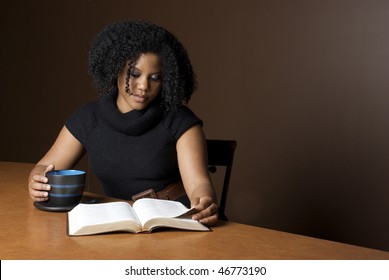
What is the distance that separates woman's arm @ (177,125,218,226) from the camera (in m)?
1.66

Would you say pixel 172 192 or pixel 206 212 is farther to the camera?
pixel 172 192

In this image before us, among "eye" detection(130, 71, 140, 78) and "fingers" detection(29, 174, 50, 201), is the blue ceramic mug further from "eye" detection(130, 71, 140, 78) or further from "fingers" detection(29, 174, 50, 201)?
"eye" detection(130, 71, 140, 78)

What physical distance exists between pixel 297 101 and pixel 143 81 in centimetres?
178

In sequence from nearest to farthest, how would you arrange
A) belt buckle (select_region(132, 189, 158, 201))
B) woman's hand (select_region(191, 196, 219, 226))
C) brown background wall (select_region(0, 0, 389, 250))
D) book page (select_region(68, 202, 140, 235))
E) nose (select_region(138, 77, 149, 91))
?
book page (select_region(68, 202, 140, 235)) < woman's hand (select_region(191, 196, 219, 226)) < belt buckle (select_region(132, 189, 158, 201)) < nose (select_region(138, 77, 149, 91)) < brown background wall (select_region(0, 0, 389, 250))

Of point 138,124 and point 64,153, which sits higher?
point 138,124

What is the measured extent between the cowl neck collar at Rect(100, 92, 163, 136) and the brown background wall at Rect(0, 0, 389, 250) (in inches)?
63.4

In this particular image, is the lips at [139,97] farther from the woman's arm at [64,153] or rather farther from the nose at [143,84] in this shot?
the woman's arm at [64,153]

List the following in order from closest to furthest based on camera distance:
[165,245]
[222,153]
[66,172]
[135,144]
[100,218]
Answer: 1. [165,245]
2. [100,218]
3. [66,172]
4. [135,144]
5. [222,153]

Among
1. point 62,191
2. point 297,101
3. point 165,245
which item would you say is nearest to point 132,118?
point 62,191

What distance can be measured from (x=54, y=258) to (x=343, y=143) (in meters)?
2.43

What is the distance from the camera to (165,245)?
3.70 feet

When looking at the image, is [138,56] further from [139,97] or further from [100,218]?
[100,218]

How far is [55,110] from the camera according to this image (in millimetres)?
4590

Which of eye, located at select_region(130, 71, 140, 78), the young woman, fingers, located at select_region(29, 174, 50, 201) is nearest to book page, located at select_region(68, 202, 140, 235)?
fingers, located at select_region(29, 174, 50, 201)
